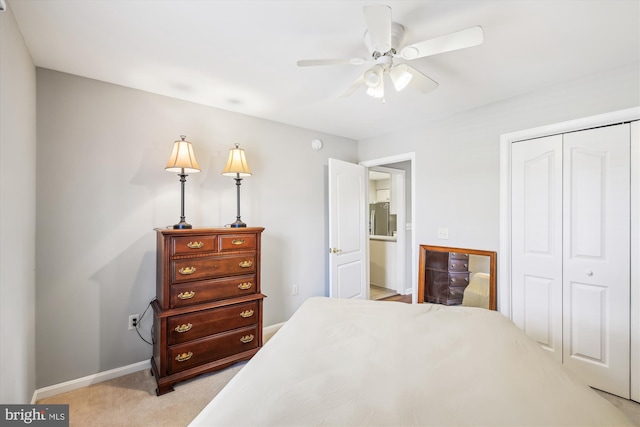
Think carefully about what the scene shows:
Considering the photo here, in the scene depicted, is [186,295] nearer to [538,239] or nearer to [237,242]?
[237,242]

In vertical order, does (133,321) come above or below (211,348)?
above

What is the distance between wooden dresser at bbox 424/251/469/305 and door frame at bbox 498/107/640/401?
357 mm

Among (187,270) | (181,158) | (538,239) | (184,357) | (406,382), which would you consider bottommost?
(184,357)

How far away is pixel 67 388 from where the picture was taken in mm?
2135

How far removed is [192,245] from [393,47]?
2004mm

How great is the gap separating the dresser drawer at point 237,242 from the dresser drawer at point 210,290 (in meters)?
0.26

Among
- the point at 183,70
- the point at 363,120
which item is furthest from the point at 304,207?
the point at 183,70

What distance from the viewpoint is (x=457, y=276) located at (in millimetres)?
2979

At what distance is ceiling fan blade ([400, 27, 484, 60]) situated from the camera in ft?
4.33

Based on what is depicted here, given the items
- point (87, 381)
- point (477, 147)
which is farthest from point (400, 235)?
point (87, 381)

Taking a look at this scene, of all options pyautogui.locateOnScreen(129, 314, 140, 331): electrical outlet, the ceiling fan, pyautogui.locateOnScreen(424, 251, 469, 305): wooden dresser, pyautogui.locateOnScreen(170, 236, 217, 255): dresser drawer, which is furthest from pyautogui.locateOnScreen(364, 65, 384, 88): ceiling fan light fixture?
pyautogui.locateOnScreen(129, 314, 140, 331): electrical outlet

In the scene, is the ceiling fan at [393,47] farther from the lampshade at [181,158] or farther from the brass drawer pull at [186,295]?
the brass drawer pull at [186,295]

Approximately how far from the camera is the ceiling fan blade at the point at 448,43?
1320 mm

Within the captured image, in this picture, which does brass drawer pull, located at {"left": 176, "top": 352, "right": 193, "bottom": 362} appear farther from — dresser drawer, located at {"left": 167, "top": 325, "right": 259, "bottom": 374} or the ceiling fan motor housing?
the ceiling fan motor housing
